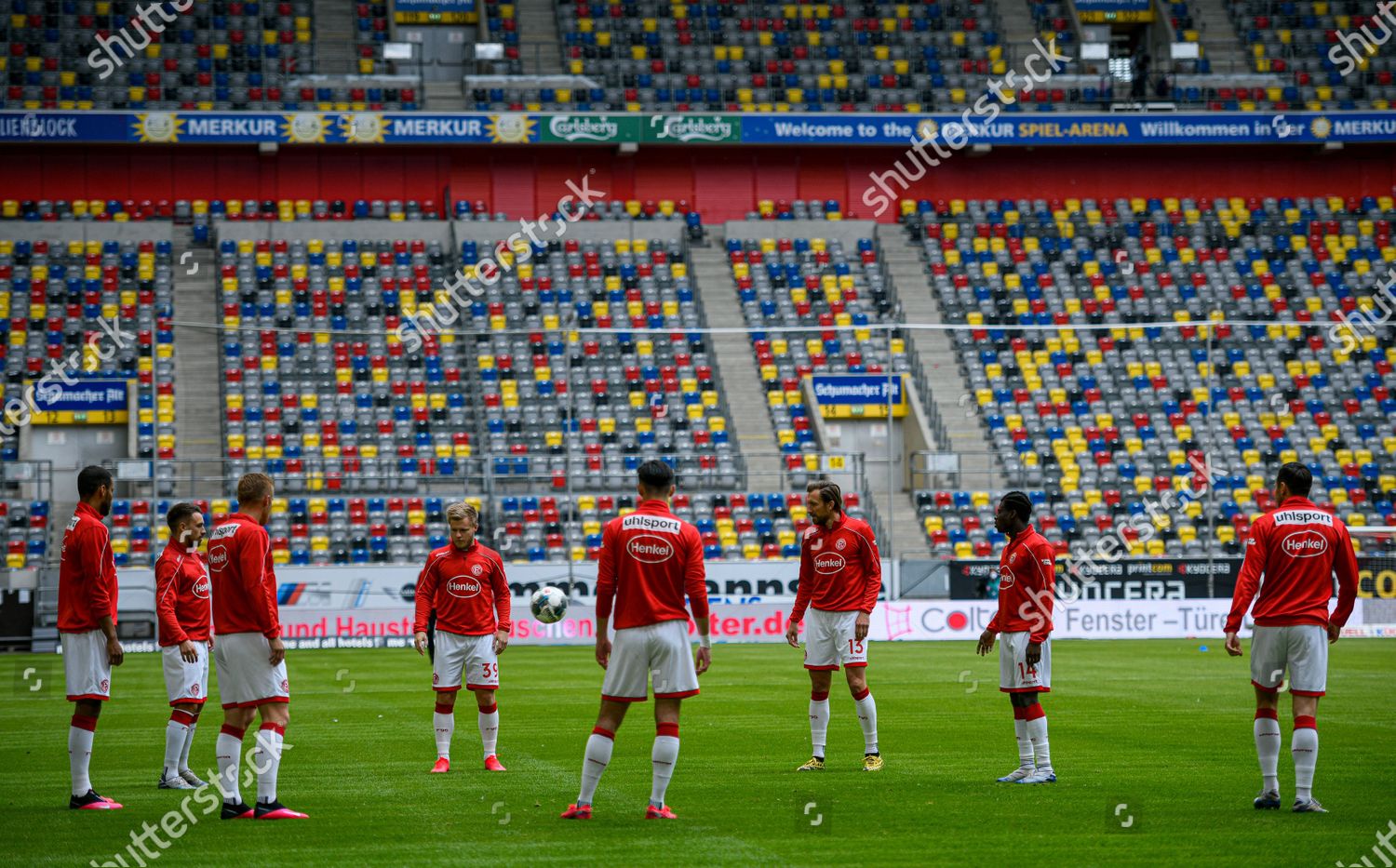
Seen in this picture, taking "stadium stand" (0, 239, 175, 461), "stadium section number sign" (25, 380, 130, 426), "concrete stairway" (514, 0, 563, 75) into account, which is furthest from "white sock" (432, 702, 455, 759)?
"concrete stairway" (514, 0, 563, 75)

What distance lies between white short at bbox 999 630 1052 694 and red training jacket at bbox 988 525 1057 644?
66mm

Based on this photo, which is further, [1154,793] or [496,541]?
[496,541]

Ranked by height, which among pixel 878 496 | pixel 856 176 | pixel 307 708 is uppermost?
pixel 856 176

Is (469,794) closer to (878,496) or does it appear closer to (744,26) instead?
(878,496)

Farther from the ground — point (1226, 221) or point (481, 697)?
point (1226, 221)

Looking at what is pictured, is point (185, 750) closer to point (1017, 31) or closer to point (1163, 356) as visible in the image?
point (1163, 356)

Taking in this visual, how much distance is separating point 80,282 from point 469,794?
32528mm

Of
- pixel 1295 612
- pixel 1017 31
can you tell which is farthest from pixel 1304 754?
pixel 1017 31

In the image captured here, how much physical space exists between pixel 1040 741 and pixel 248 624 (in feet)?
18.8

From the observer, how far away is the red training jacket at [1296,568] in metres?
10.4

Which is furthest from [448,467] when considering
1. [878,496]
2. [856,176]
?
[856,176]

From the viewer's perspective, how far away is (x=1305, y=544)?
10.5m

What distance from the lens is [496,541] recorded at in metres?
32.4

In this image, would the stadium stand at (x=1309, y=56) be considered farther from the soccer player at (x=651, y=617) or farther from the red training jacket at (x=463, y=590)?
the soccer player at (x=651, y=617)
